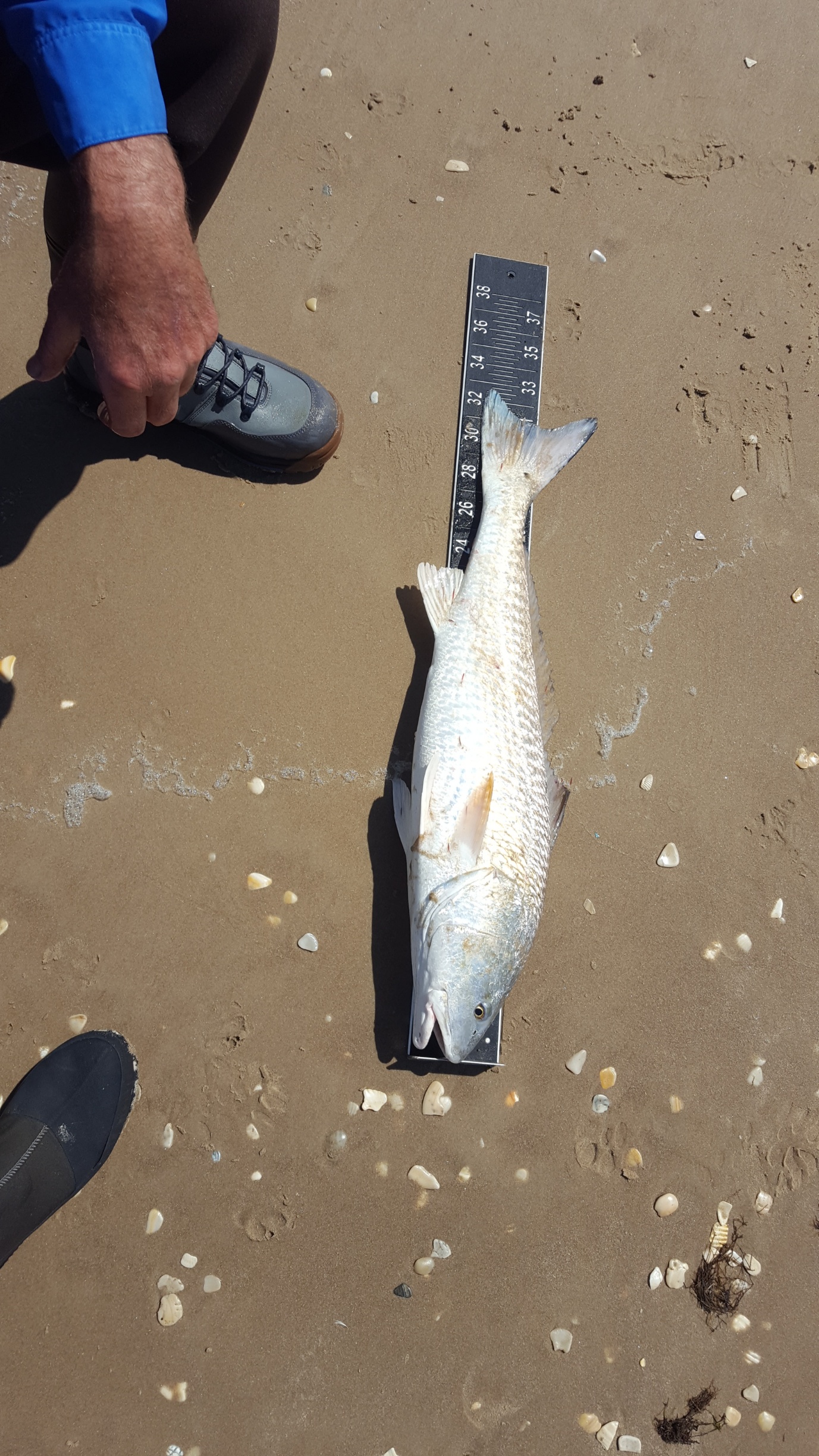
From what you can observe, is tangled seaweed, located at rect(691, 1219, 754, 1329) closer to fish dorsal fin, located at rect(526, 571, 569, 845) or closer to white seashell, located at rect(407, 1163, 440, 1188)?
white seashell, located at rect(407, 1163, 440, 1188)

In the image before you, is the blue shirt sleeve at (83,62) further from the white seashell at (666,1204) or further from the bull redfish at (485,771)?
the white seashell at (666,1204)

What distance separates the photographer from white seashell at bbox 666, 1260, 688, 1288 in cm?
293

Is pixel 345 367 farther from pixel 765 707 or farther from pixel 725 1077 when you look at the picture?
pixel 725 1077

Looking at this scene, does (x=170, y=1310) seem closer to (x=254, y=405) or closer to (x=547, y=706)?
(x=547, y=706)

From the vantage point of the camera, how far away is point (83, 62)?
5.22ft

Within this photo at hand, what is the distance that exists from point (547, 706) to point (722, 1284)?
7.33ft

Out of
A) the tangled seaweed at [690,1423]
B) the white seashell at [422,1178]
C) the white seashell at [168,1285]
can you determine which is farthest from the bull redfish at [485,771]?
the tangled seaweed at [690,1423]

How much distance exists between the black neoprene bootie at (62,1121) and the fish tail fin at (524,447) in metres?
2.53

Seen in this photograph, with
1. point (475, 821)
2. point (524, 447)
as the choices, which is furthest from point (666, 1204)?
point (524, 447)

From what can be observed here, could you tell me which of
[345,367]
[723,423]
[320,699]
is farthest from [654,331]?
[320,699]

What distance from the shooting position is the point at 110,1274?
2656 mm

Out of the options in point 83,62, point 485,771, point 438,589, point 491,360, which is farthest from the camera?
point 491,360

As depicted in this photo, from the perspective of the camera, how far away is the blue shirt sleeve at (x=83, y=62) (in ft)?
5.18

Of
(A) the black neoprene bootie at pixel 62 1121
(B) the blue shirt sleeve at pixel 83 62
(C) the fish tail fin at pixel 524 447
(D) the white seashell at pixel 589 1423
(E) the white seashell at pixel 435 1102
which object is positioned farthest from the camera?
(C) the fish tail fin at pixel 524 447
